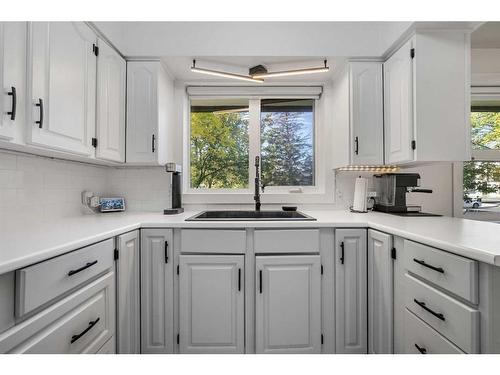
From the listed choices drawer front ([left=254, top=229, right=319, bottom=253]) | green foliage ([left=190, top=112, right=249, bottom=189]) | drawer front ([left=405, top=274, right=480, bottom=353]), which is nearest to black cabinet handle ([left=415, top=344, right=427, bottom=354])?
drawer front ([left=405, top=274, right=480, bottom=353])

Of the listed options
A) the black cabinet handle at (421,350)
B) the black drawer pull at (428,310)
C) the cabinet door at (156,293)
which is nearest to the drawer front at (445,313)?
the black drawer pull at (428,310)

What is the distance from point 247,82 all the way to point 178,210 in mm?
1284

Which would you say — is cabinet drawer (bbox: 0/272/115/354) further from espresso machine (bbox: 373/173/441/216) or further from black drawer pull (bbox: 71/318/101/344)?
espresso machine (bbox: 373/173/441/216)

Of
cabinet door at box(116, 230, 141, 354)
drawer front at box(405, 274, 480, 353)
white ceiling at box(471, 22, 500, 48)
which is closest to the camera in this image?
drawer front at box(405, 274, 480, 353)

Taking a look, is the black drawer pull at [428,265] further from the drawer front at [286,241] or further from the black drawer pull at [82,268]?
the black drawer pull at [82,268]

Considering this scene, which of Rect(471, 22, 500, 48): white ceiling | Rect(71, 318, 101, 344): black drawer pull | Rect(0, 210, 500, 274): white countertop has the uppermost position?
Rect(471, 22, 500, 48): white ceiling

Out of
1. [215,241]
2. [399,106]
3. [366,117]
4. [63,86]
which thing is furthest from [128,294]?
[399,106]

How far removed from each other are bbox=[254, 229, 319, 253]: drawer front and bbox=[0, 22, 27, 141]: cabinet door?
1263 mm

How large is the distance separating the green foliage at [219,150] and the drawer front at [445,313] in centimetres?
161

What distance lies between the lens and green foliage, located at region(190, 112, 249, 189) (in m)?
2.49

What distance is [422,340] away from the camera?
1137 mm

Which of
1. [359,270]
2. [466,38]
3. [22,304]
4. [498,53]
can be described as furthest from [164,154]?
[498,53]

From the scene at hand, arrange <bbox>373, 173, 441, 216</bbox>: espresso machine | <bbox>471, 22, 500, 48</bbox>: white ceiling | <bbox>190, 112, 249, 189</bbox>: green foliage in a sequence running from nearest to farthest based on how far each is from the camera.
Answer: <bbox>373, 173, 441, 216</bbox>: espresso machine
<bbox>471, 22, 500, 48</bbox>: white ceiling
<bbox>190, 112, 249, 189</bbox>: green foliage

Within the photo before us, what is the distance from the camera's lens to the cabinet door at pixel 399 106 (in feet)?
5.57
